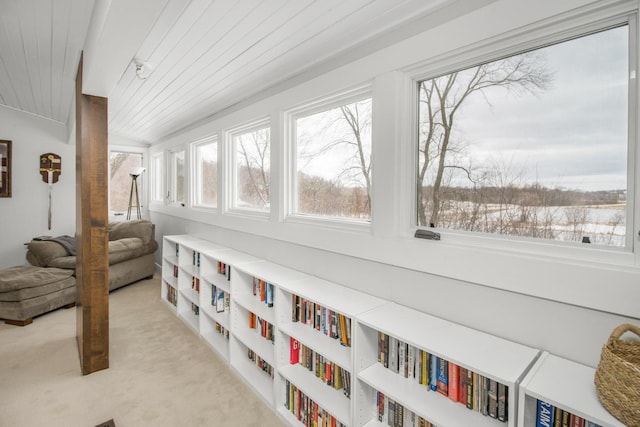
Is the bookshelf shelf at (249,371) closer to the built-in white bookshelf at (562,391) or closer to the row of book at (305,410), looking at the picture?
the row of book at (305,410)

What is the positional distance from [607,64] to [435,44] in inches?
24.8

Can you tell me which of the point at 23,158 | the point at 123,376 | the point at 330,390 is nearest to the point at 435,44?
the point at 330,390

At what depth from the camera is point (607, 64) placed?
113 cm

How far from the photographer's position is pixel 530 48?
1283 mm

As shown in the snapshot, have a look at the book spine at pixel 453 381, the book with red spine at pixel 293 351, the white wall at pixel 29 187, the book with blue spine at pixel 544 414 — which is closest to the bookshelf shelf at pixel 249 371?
the book with red spine at pixel 293 351

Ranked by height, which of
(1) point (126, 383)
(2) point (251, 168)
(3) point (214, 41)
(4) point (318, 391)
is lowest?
(1) point (126, 383)

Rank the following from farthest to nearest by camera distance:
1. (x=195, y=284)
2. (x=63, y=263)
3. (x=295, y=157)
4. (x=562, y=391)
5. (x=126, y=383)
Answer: (x=63, y=263) < (x=195, y=284) < (x=295, y=157) < (x=126, y=383) < (x=562, y=391)

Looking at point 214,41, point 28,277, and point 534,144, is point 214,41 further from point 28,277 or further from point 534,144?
point 28,277

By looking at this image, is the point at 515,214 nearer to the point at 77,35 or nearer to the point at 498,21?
the point at 498,21

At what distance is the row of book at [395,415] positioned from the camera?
1473 millimetres

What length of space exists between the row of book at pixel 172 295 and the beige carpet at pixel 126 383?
1.51 feet

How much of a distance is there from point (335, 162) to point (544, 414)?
161 centimetres

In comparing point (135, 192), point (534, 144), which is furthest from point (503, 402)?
point (135, 192)

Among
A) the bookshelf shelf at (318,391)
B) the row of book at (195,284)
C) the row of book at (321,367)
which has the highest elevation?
the row of book at (195,284)
